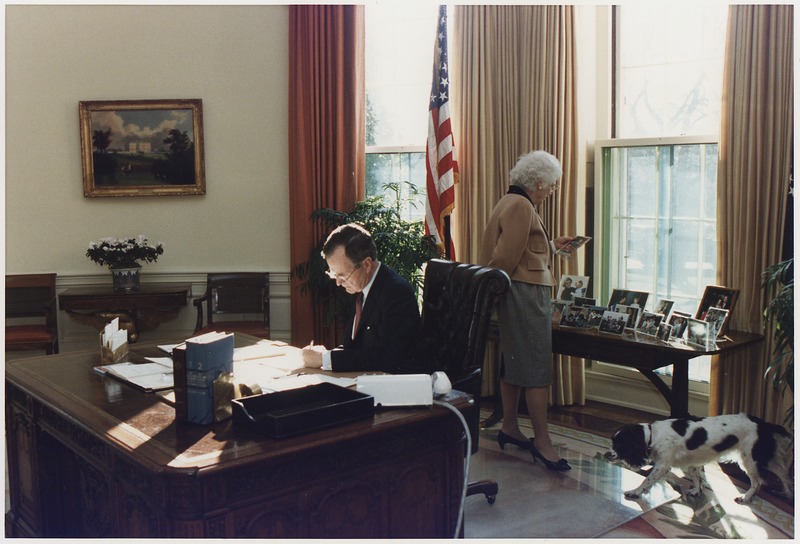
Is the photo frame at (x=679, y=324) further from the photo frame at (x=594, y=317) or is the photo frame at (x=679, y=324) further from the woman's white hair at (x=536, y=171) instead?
the woman's white hair at (x=536, y=171)

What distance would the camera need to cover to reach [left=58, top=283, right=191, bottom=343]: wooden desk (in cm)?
573

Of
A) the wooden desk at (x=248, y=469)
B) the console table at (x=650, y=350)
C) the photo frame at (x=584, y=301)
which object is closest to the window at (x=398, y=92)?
the photo frame at (x=584, y=301)

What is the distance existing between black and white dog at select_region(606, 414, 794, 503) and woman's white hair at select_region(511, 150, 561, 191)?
4.53 feet

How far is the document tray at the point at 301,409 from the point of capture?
203 centimetres

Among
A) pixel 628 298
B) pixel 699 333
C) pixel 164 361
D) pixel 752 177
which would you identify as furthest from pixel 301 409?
pixel 752 177

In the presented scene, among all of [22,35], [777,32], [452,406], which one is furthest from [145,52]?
[452,406]

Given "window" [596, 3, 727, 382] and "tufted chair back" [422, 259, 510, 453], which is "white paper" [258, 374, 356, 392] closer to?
"tufted chair back" [422, 259, 510, 453]

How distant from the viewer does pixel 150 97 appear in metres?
6.23

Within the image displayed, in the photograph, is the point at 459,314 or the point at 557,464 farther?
the point at 557,464

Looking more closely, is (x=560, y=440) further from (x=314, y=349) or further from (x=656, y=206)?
(x=314, y=349)

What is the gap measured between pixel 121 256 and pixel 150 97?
135cm

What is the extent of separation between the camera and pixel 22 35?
6148 millimetres

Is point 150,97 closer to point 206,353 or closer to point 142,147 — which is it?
point 142,147

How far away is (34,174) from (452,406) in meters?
5.19
